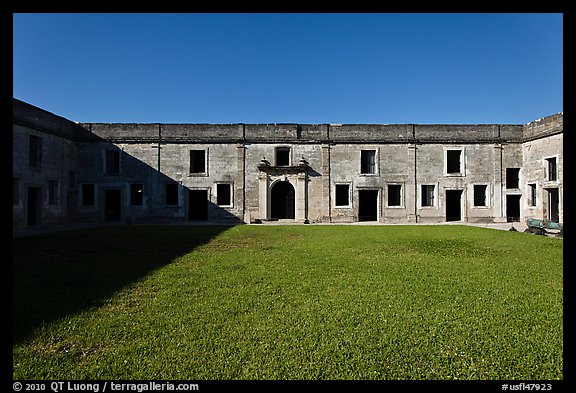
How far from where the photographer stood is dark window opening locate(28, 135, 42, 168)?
1477 centimetres

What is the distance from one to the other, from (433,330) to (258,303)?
2.01 m

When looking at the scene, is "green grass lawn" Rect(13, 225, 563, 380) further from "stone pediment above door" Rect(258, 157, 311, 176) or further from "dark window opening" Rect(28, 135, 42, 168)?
"stone pediment above door" Rect(258, 157, 311, 176)

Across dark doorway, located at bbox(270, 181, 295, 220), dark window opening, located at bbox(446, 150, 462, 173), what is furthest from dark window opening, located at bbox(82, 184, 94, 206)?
dark window opening, located at bbox(446, 150, 462, 173)

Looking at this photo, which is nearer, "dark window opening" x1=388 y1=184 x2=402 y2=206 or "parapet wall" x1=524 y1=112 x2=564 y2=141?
"parapet wall" x1=524 y1=112 x2=564 y2=141

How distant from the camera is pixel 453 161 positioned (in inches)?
779

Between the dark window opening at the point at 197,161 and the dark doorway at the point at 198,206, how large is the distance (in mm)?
1572

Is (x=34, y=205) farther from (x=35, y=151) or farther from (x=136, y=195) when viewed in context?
(x=136, y=195)

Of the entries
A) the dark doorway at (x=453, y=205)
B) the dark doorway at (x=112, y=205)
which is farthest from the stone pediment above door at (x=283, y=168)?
the dark doorway at (x=453, y=205)

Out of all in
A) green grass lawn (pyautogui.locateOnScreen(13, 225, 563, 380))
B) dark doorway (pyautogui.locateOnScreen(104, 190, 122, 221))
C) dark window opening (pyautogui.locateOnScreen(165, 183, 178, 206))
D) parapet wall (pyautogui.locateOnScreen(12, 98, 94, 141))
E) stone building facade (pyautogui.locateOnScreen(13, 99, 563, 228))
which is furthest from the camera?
dark window opening (pyautogui.locateOnScreen(165, 183, 178, 206))

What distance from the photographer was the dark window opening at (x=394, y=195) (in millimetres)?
19531

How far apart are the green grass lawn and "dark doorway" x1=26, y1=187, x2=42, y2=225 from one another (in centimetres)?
1153

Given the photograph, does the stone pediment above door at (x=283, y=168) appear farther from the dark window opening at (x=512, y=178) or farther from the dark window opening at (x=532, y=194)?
the dark window opening at (x=532, y=194)
